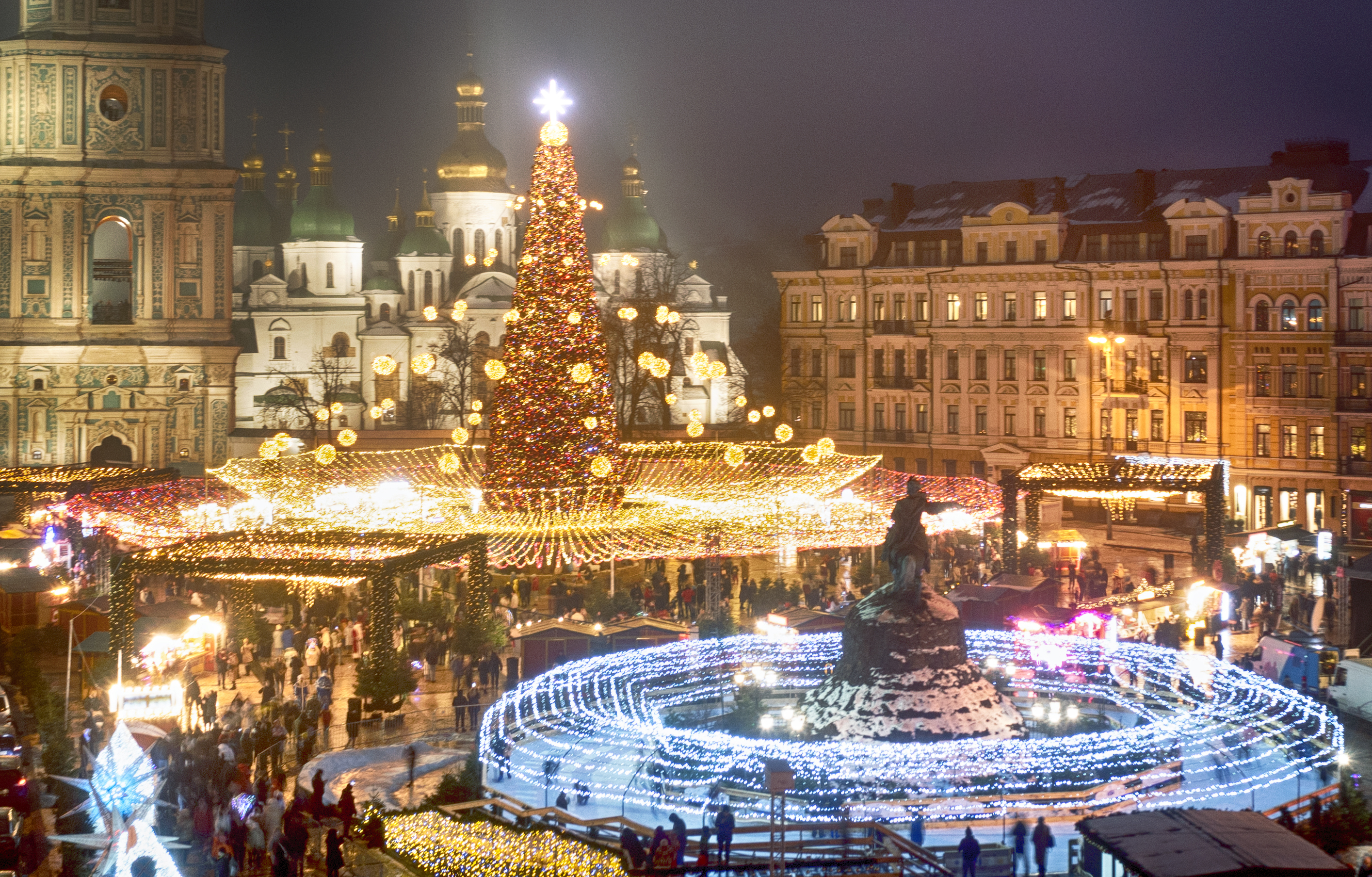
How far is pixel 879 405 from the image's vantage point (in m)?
60.2

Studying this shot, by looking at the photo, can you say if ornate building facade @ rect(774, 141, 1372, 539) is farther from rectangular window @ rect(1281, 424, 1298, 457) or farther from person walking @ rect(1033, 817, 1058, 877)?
person walking @ rect(1033, 817, 1058, 877)

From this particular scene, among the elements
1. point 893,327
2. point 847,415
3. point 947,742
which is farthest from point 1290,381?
point 947,742

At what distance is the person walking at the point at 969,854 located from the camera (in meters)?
17.7

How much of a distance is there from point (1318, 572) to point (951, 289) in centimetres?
2127

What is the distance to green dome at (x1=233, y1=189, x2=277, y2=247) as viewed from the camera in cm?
9275

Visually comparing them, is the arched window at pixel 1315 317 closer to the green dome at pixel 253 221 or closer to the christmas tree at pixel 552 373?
the christmas tree at pixel 552 373

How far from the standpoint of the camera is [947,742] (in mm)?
21547

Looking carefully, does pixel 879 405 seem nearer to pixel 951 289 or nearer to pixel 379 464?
pixel 951 289

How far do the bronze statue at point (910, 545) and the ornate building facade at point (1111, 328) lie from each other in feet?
71.6

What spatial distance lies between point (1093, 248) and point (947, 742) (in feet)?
118

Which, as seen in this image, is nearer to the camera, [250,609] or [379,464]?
[250,609]

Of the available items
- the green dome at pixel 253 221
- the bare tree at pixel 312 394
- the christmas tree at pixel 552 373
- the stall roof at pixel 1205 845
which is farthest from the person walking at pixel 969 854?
the green dome at pixel 253 221

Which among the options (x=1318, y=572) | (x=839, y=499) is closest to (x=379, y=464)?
(x=839, y=499)

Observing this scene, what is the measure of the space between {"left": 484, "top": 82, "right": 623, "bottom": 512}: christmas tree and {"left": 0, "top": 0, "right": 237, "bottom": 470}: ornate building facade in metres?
25.6
